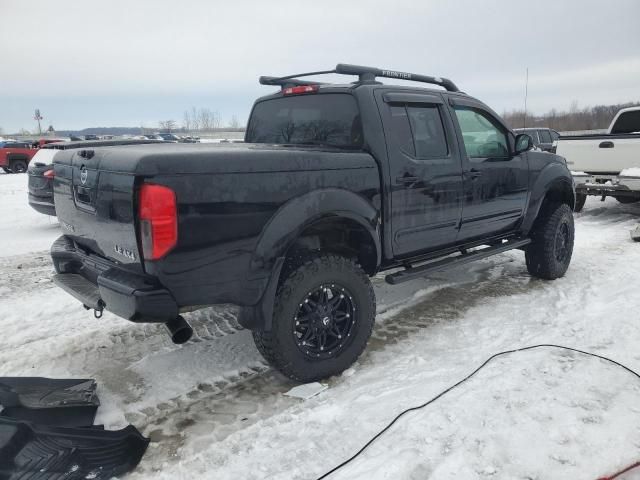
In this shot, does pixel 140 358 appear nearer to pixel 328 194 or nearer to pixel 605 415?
pixel 328 194

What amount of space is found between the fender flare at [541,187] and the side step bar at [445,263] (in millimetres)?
217

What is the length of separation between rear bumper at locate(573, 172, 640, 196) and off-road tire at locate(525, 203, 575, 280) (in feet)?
12.1

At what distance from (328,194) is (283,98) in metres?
1.60

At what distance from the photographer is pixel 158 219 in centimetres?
254

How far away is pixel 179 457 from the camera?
102 inches

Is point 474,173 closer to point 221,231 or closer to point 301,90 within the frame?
point 301,90

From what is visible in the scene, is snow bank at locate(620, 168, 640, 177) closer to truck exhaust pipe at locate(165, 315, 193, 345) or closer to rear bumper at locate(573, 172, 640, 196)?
rear bumper at locate(573, 172, 640, 196)

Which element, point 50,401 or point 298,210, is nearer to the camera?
point 50,401

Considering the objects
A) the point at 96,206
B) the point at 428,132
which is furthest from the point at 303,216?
the point at 428,132

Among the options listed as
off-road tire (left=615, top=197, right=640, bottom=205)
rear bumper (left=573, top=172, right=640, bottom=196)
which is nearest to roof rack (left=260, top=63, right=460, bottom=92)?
rear bumper (left=573, top=172, right=640, bottom=196)

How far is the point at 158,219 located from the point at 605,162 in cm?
887

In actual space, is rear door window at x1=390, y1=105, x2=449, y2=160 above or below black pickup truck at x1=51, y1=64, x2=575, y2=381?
above

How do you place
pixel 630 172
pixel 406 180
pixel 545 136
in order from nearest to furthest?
pixel 406 180, pixel 630 172, pixel 545 136

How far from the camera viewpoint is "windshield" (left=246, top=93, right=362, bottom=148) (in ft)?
12.1
